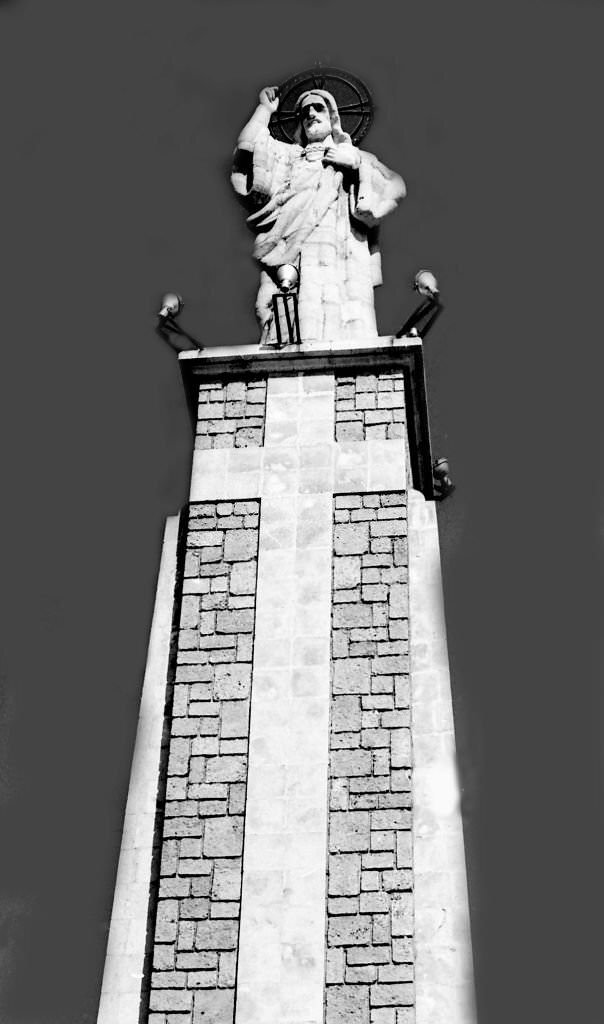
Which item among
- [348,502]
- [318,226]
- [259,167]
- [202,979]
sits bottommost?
[202,979]

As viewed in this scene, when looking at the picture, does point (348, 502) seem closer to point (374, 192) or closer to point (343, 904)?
point (343, 904)

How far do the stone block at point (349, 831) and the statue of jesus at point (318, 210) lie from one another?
5650 mm

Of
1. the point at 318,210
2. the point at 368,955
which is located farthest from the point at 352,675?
the point at 318,210

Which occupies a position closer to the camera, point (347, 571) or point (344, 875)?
point (344, 875)

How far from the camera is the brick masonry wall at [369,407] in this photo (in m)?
15.9

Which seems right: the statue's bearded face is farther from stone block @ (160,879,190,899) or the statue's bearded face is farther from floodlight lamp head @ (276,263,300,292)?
stone block @ (160,879,190,899)

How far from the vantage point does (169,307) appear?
16562 mm

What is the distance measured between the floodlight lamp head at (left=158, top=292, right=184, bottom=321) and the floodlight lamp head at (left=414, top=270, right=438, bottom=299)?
2.49 meters

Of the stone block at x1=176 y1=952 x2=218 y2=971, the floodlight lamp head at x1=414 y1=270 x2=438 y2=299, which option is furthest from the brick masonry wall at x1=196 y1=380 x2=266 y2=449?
the stone block at x1=176 y1=952 x2=218 y2=971

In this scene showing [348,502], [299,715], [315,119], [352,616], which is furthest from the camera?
[315,119]

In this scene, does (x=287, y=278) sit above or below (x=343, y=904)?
above

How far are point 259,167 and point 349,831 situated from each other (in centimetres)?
882

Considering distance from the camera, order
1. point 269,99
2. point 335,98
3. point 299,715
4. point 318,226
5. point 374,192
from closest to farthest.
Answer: point 299,715 → point 318,226 → point 374,192 → point 269,99 → point 335,98

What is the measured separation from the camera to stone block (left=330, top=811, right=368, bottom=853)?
13070mm
